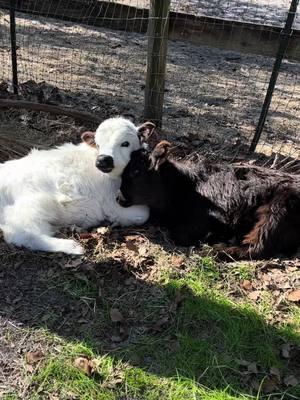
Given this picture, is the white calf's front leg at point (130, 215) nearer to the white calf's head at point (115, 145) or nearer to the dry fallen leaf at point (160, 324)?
the white calf's head at point (115, 145)

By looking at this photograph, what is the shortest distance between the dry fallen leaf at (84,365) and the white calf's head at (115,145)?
78.8 inches

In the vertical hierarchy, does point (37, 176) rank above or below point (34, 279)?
above

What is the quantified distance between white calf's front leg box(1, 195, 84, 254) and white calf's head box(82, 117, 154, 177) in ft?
2.20

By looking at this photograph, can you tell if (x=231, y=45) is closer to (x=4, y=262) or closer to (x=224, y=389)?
(x=4, y=262)

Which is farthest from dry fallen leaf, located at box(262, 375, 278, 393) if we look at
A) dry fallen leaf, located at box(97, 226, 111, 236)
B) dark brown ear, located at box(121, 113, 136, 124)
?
dark brown ear, located at box(121, 113, 136, 124)

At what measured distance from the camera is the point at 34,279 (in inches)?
177

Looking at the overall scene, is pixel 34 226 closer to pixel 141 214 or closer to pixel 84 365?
pixel 141 214

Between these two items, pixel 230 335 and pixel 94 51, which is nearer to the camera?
pixel 230 335

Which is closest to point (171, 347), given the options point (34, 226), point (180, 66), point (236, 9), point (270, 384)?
point (270, 384)

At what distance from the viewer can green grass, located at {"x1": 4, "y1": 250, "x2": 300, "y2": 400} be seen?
358 cm

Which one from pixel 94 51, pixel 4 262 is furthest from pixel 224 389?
pixel 94 51

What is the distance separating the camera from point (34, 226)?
15.9 ft

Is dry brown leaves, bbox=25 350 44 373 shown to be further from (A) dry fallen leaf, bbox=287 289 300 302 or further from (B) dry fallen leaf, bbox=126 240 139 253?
(A) dry fallen leaf, bbox=287 289 300 302

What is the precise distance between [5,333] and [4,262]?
2.81 feet
